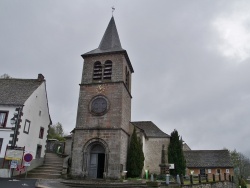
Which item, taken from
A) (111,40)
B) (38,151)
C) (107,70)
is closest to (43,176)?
(38,151)

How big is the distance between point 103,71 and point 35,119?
8422mm

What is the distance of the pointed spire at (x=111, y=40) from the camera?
26.5 metres

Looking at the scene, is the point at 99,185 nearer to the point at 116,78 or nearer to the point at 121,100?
the point at 121,100

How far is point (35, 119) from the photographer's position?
77.7 ft

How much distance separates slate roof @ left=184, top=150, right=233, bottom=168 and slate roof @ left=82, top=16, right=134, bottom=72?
891 inches

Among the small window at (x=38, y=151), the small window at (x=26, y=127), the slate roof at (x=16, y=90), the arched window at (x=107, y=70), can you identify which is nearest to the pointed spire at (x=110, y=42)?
the arched window at (x=107, y=70)

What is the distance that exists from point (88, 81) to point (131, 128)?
6868 mm

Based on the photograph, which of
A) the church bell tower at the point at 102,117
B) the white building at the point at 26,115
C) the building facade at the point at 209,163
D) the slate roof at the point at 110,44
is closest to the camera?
the white building at the point at 26,115

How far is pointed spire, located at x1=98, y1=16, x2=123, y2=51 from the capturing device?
1042 inches

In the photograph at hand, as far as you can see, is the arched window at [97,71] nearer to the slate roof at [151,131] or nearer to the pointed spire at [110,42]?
the pointed spire at [110,42]

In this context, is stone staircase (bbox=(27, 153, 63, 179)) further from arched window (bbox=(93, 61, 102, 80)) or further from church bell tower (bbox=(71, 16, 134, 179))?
arched window (bbox=(93, 61, 102, 80))

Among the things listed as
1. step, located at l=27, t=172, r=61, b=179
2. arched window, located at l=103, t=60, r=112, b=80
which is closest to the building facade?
arched window, located at l=103, t=60, r=112, b=80

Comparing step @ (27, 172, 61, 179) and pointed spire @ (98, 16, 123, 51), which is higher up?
pointed spire @ (98, 16, 123, 51)

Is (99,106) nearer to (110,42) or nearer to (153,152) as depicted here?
(110,42)
